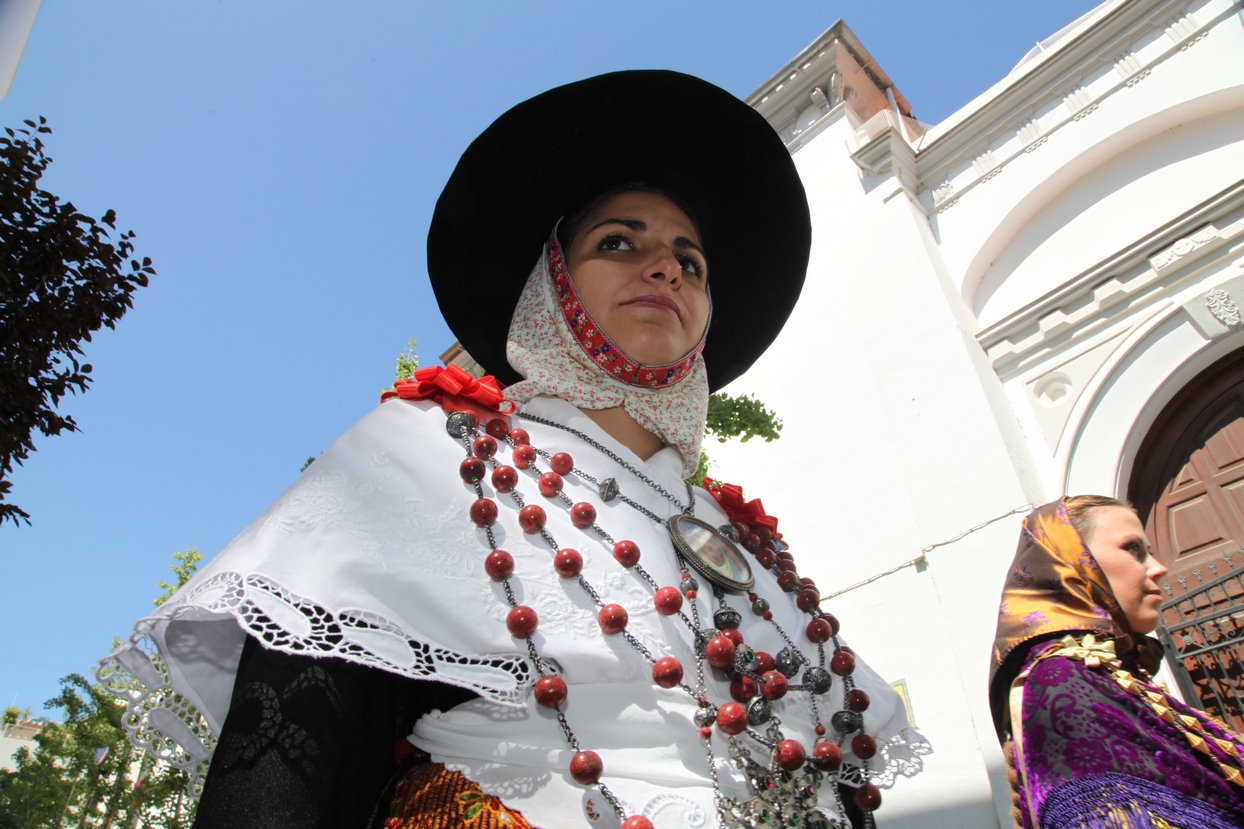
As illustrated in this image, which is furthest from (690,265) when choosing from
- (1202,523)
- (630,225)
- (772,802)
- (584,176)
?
(1202,523)

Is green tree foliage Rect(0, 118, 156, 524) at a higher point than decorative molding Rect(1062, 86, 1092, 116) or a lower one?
lower

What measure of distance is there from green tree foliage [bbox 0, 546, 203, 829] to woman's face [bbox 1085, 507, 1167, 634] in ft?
36.1

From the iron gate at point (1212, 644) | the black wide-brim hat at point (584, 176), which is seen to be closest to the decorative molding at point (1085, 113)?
the iron gate at point (1212, 644)

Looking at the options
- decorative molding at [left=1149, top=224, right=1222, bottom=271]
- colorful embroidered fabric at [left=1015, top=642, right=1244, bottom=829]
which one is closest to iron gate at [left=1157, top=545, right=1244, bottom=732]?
decorative molding at [left=1149, top=224, right=1222, bottom=271]

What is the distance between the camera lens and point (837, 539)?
6.27m

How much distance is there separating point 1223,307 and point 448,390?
5.64 meters

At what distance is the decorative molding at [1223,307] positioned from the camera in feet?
15.7

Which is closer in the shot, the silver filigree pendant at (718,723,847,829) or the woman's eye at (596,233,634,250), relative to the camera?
the silver filigree pendant at (718,723,847,829)

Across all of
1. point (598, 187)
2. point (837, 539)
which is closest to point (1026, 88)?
point (837, 539)

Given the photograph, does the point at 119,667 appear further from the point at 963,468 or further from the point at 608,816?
the point at 963,468

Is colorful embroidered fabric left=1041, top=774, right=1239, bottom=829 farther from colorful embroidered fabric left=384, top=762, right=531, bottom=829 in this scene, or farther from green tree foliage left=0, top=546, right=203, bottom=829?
green tree foliage left=0, top=546, right=203, bottom=829

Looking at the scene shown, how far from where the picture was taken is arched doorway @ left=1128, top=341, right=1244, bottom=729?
418 centimetres

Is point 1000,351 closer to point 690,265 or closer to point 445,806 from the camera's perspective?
point 690,265

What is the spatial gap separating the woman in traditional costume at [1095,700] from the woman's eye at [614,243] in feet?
5.33
